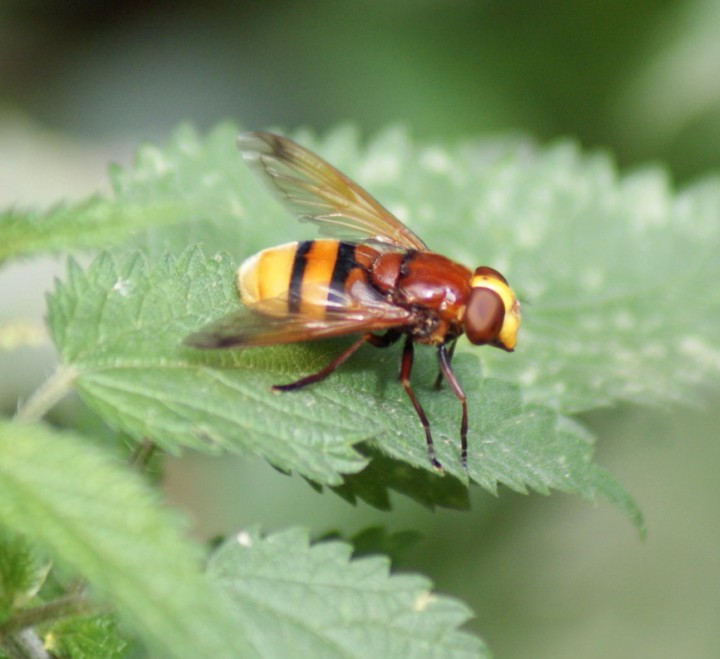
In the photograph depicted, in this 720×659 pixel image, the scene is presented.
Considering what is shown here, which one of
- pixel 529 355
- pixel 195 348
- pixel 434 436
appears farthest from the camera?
pixel 529 355

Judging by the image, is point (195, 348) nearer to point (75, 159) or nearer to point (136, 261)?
point (136, 261)

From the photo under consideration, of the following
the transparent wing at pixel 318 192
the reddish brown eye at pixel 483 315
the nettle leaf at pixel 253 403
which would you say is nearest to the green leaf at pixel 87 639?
the nettle leaf at pixel 253 403

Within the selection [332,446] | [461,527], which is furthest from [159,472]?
[461,527]

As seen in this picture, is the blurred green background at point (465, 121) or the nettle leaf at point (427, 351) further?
the blurred green background at point (465, 121)

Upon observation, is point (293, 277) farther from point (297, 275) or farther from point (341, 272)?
point (341, 272)

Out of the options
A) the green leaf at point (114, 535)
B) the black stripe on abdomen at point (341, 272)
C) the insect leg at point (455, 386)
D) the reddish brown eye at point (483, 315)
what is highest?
the reddish brown eye at point (483, 315)

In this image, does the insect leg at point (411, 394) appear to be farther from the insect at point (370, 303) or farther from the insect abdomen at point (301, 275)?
the insect abdomen at point (301, 275)

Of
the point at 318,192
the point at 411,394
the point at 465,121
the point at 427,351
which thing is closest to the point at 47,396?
the point at 411,394
